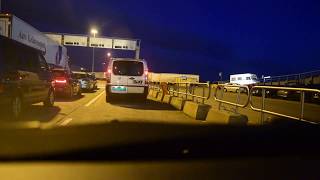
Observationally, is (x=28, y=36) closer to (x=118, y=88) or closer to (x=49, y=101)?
(x=118, y=88)

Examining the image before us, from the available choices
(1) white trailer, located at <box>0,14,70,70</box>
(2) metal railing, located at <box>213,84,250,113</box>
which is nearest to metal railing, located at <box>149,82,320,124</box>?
(2) metal railing, located at <box>213,84,250,113</box>

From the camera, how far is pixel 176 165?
4.61 meters

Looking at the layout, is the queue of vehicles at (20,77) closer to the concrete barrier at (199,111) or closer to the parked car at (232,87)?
the concrete barrier at (199,111)

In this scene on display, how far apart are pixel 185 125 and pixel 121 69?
20.4 metres

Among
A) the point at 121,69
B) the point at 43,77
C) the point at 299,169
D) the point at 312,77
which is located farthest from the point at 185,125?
the point at 312,77

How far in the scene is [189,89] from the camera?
23438 mm

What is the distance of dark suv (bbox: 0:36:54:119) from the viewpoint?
13.0 meters

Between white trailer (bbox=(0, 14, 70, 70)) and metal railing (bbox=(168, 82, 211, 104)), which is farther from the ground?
white trailer (bbox=(0, 14, 70, 70))

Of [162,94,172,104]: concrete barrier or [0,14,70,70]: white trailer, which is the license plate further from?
[0,14,70,70]: white trailer

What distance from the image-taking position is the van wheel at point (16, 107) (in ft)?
44.8

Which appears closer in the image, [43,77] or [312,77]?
[43,77]

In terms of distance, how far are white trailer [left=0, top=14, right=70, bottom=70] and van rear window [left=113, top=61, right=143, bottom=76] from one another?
4600 mm

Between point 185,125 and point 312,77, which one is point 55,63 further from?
point 185,125

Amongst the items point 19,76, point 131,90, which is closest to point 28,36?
point 131,90
